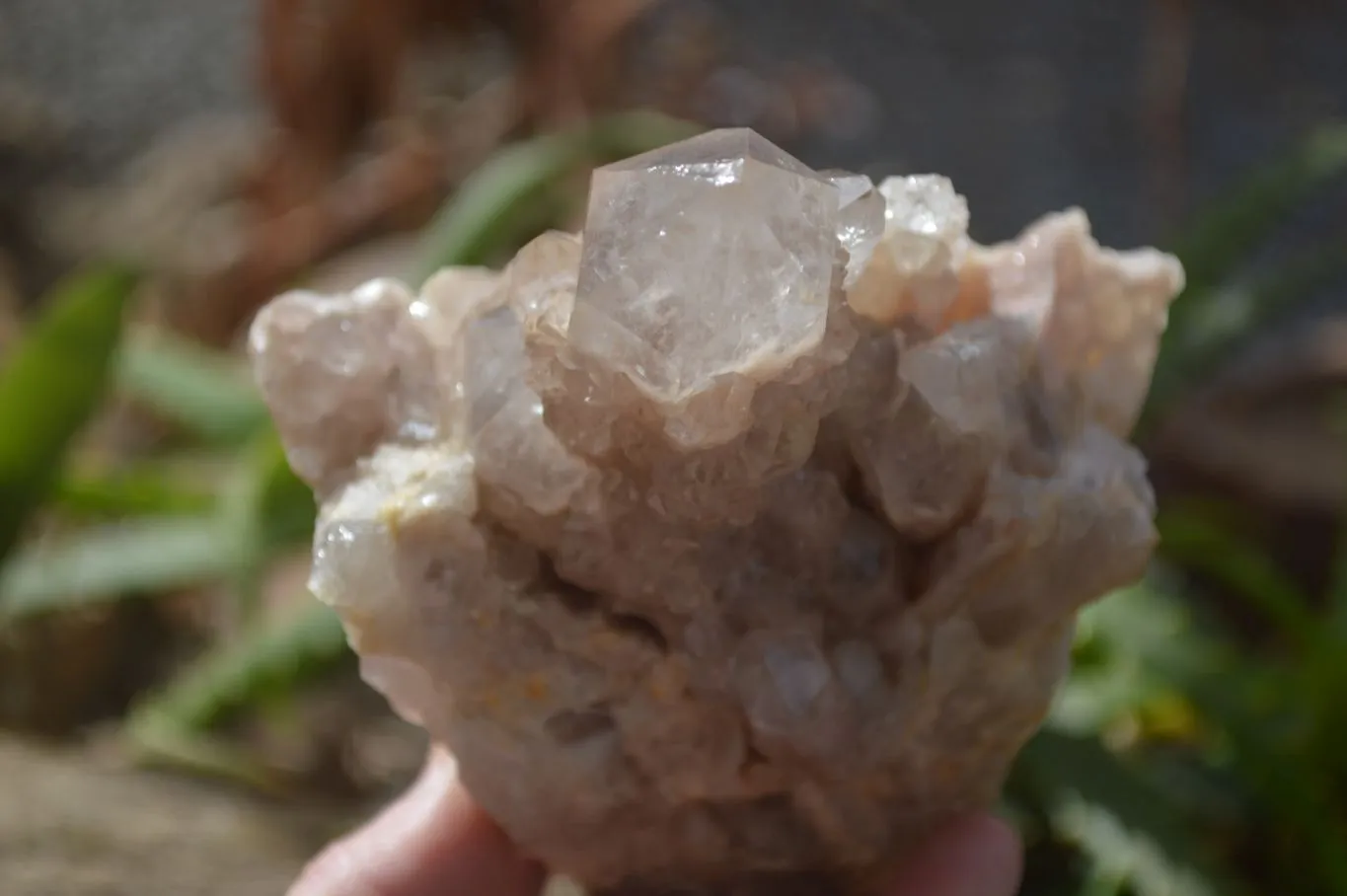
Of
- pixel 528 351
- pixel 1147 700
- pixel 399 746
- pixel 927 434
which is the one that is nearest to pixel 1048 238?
pixel 927 434

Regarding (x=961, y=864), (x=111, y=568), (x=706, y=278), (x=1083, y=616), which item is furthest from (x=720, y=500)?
(x=111, y=568)

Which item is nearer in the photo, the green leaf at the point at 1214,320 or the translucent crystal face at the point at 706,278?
the translucent crystal face at the point at 706,278

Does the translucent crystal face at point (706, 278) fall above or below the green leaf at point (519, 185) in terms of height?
above

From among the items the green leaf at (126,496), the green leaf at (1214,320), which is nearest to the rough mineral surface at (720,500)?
the green leaf at (1214,320)

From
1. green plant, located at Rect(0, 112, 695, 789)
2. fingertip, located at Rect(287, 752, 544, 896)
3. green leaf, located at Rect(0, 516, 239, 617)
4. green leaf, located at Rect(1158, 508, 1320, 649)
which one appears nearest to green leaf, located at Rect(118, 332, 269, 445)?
green plant, located at Rect(0, 112, 695, 789)

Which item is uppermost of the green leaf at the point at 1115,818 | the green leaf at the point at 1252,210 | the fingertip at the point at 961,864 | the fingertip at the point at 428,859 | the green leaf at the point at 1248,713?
the fingertip at the point at 428,859

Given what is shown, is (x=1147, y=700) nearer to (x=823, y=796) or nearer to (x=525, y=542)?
(x=823, y=796)

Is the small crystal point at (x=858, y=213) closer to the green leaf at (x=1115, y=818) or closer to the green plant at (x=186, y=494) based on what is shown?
the green leaf at (x=1115, y=818)

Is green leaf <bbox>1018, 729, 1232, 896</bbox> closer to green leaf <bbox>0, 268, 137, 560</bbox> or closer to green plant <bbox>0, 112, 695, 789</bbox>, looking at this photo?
green plant <bbox>0, 112, 695, 789</bbox>

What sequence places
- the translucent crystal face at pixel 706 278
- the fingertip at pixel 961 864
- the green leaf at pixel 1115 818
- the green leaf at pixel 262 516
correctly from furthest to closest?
the green leaf at pixel 262 516 < the green leaf at pixel 1115 818 < the fingertip at pixel 961 864 < the translucent crystal face at pixel 706 278
